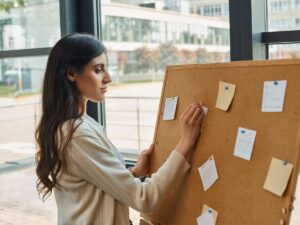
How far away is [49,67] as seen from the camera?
1.68 meters

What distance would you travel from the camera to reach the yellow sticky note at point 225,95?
4.98 feet

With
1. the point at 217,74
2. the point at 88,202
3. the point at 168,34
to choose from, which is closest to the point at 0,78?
the point at 168,34

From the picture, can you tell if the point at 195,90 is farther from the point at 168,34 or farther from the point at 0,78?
the point at 0,78

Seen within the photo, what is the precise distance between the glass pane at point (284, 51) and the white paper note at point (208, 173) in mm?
694

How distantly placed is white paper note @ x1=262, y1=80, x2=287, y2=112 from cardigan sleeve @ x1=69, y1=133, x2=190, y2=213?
0.47m

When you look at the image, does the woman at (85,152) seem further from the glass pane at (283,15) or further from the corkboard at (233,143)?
the glass pane at (283,15)

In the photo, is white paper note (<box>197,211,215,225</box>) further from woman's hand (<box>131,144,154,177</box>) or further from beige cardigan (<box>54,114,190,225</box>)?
woman's hand (<box>131,144,154,177</box>)

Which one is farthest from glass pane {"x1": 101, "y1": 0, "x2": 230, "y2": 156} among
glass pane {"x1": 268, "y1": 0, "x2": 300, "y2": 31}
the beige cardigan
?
the beige cardigan

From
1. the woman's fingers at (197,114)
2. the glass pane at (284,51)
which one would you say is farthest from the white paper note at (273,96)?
the glass pane at (284,51)

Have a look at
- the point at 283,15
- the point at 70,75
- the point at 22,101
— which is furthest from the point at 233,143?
the point at 22,101

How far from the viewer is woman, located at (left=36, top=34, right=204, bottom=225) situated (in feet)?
5.08

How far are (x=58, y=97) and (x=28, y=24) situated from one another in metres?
1.57

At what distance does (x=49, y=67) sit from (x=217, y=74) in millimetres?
660

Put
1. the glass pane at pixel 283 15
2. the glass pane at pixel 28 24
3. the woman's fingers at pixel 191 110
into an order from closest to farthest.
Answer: the woman's fingers at pixel 191 110
the glass pane at pixel 283 15
the glass pane at pixel 28 24
